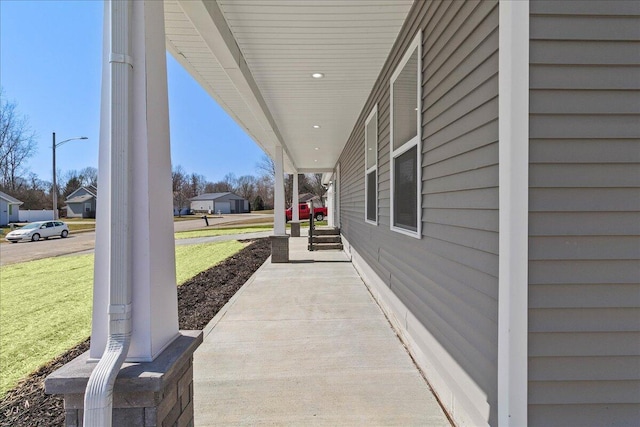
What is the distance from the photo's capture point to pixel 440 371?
247 cm

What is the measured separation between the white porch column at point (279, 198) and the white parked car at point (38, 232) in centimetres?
1836

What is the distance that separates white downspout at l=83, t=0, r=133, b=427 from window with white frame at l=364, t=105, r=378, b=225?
152 inches

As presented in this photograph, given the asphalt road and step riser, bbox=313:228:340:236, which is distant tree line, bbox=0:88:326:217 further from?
step riser, bbox=313:228:340:236

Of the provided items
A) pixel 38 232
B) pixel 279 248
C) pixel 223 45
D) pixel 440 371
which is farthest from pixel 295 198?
pixel 38 232

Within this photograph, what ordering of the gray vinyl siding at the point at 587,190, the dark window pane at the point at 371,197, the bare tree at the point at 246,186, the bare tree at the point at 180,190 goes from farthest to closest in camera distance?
the bare tree at the point at 246,186 < the bare tree at the point at 180,190 < the dark window pane at the point at 371,197 < the gray vinyl siding at the point at 587,190

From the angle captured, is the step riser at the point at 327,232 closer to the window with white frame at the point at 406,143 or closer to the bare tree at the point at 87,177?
the window with white frame at the point at 406,143

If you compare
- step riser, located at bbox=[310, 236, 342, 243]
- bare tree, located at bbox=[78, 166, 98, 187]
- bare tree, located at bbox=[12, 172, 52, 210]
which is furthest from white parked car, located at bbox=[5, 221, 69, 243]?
bare tree, located at bbox=[78, 166, 98, 187]

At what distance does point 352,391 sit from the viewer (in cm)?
260

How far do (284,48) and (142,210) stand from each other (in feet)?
8.97

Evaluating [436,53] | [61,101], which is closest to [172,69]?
[436,53]

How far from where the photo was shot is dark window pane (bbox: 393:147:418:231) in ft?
10.5

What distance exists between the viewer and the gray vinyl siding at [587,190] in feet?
5.12

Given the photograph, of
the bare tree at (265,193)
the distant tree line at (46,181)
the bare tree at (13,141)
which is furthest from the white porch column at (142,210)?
the bare tree at (265,193)

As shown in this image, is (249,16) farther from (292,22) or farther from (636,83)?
(636,83)
